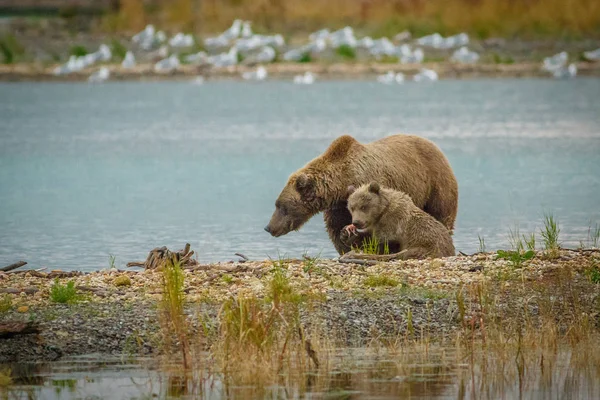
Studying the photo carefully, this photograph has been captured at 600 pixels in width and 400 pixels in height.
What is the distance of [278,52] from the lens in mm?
50844

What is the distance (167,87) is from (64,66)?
374cm

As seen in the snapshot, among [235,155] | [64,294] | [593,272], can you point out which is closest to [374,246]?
[593,272]

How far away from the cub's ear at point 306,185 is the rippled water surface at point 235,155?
180 centimetres

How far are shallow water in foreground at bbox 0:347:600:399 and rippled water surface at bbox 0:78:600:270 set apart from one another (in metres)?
4.86

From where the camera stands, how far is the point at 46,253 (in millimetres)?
14484

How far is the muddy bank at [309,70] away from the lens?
4866 centimetres

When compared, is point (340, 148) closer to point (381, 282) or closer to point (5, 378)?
point (381, 282)

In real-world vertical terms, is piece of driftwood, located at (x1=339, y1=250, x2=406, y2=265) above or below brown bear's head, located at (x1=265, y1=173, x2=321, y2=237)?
below

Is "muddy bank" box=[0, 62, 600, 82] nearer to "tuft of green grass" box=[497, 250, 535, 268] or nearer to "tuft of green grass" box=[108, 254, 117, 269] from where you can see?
"tuft of green grass" box=[108, 254, 117, 269]

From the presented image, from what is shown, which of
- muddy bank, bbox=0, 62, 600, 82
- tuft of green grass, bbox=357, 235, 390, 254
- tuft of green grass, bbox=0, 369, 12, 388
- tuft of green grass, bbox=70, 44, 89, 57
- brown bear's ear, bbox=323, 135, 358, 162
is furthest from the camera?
tuft of green grass, bbox=70, 44, 89, 57

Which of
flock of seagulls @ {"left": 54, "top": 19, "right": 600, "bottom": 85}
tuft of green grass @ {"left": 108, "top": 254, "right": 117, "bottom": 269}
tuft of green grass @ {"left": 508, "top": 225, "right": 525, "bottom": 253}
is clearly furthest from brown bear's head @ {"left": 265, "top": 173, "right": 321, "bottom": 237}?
flock of seagulls @ {"left": 54, "top": 19, "right": 600, "bottom": 85}

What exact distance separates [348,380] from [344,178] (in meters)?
4.23

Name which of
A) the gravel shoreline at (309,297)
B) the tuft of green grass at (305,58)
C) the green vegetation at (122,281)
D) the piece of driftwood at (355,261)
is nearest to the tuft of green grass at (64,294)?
the gravel shoreline at (309,297)

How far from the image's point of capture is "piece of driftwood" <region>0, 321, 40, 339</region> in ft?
29.3
